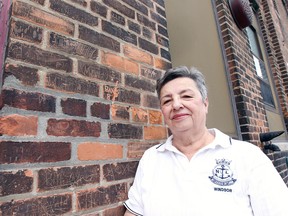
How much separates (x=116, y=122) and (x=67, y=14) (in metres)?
0.59

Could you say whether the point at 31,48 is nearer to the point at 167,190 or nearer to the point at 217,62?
the point at 167,190

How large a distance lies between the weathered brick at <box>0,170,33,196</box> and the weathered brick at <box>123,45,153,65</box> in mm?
838

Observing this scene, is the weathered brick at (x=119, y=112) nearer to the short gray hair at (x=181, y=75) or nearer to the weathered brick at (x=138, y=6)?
the short gray hair at (x=181, y=75)

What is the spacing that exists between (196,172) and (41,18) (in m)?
1.03

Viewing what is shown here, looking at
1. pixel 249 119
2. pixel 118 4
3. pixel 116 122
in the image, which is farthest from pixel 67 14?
pixel 249 119

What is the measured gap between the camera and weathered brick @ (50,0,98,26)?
3.37 ft

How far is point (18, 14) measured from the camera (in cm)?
87

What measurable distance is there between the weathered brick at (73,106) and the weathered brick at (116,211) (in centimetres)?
48

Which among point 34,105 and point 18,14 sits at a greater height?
point 18,14

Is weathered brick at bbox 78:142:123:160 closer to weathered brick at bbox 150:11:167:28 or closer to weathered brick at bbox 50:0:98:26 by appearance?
weathered brick at bbox 50:0:98:26

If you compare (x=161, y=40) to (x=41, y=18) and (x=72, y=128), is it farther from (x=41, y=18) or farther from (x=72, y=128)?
(x=72, y=128)

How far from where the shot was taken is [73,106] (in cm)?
99

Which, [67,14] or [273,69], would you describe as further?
[273,69]

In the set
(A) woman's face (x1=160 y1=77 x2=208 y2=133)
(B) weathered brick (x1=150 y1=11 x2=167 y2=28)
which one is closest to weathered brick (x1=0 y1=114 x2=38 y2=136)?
(A) woman's face (x1=160 y1=77 x2=208 y2=133)
